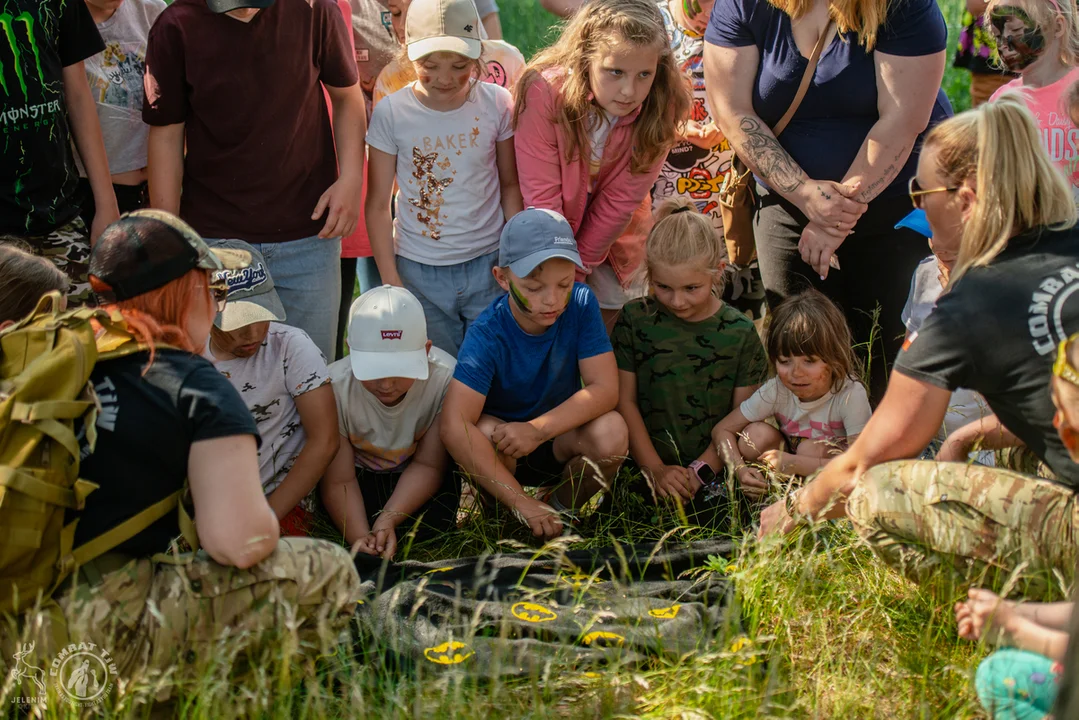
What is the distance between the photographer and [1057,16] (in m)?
4.40

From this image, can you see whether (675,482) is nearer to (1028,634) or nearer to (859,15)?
(1028,634)

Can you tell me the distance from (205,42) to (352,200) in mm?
802

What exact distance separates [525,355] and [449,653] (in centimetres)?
147

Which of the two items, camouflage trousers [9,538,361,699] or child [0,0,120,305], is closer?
camouflage trousers [9,538,361,699]

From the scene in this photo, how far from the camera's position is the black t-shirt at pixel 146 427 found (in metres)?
2.41

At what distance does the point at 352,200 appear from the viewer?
164 inches

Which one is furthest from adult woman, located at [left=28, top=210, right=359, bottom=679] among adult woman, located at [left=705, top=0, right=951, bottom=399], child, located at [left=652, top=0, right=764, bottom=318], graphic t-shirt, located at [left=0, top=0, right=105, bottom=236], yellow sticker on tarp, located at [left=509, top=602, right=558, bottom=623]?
child, located at [left=652, top=0, right=764, bottom=318]

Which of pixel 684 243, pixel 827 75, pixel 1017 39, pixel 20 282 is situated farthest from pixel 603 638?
pixel 1017 39

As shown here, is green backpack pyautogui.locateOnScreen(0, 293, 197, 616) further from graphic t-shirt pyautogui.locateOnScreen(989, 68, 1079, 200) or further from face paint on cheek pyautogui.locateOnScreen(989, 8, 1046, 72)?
face paint on cheek pyautogui.locateOnScreen(989, 8, 1046, 72)

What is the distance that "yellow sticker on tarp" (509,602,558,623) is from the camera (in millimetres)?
2938

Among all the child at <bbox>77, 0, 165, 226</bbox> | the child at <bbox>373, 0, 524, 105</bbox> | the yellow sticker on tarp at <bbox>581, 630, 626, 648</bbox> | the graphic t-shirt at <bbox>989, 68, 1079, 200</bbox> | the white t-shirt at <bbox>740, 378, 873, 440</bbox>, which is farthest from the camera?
the child at <bbox>373, 0, 524, 105</bbox>

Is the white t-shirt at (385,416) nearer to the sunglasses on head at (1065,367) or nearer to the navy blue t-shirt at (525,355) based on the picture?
the navy blue t-shirt at (525,355)

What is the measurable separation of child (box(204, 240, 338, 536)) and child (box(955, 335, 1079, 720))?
2.24 m

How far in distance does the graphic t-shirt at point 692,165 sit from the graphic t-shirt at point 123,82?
232 cm
